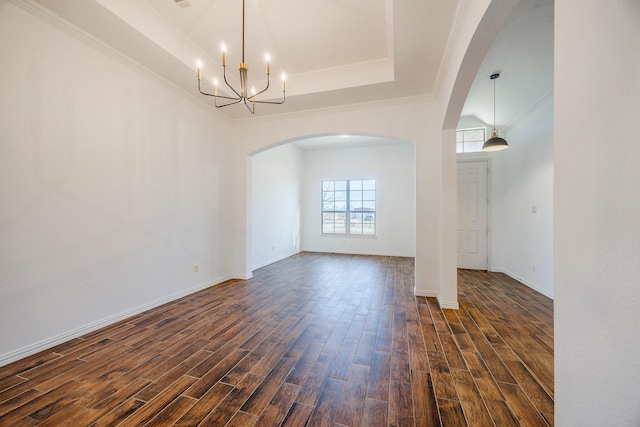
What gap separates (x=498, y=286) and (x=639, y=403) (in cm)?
438

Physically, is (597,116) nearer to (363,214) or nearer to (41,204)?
(41,204)

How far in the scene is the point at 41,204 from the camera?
7.19 feet

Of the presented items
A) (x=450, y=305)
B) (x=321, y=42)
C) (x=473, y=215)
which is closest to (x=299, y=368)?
(x=450, y=305)

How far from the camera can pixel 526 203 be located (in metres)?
4.38

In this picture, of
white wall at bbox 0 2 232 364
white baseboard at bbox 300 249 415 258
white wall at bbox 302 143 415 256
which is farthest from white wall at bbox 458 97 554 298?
white wall at bbox 0 2 232 364

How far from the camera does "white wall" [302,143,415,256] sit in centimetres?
700

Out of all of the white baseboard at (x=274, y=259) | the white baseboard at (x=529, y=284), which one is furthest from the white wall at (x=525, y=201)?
the white baseboard at (x=274, y=259)

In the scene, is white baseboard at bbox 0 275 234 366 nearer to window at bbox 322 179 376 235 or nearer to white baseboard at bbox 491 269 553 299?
window at bbox 322 179 376 235

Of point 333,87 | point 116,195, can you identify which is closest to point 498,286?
point 333,87

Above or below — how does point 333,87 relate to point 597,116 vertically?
above

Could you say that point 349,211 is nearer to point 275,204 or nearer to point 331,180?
point 331,180

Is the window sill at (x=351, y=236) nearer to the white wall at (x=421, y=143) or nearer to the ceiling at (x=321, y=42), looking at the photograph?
the white wall at (x=421, y=143)

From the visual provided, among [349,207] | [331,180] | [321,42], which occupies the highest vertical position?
[321,42]

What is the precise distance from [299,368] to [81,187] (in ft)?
8.89
